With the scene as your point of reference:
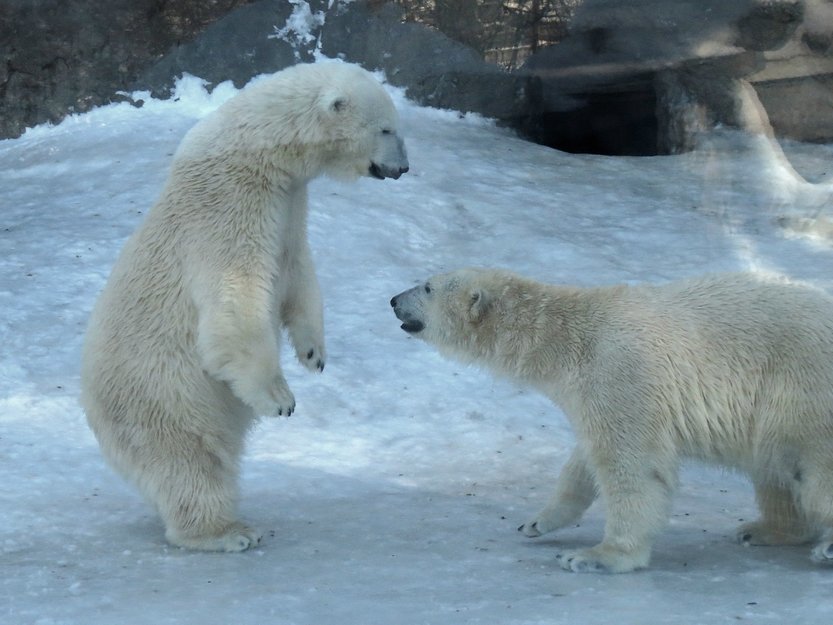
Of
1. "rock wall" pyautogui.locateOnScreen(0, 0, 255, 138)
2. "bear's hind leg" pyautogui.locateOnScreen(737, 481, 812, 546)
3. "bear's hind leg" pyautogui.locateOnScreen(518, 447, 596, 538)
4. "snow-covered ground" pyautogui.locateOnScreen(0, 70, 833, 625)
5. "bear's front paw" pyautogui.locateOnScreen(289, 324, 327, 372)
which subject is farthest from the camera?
"rock wall" pyautogui.locateOnScreen(0, 0, 255, 138)

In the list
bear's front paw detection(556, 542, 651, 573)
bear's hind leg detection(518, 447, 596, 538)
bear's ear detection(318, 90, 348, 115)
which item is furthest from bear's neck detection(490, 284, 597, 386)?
bear's ear detection(318, 90, 348, 115)

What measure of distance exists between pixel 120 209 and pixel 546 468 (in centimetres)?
349

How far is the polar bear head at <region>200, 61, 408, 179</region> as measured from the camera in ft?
12.4

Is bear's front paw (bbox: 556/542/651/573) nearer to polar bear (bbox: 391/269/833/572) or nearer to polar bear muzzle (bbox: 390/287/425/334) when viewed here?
polar bear (bbox: 391/269/833/572)

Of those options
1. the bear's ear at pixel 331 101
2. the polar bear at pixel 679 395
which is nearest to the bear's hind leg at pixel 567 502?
the polar bear at pixel 679 395

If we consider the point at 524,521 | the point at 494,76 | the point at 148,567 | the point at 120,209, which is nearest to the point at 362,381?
the point at 524,521

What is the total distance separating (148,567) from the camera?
3381 millimetres

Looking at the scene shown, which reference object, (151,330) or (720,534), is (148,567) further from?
(720,534)

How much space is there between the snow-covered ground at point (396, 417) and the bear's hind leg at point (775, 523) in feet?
0.27

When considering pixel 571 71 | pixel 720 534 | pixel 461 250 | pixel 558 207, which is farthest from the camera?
pixel 571 71

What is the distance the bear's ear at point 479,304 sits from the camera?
12.5 ft

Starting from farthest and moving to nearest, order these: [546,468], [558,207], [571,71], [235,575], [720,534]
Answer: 1. [571,71]
2. [558,207]
3. [546,468]
4. [720,534]
5. [235,575]

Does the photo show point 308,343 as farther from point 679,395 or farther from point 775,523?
point 775,523

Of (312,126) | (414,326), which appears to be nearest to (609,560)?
(414,326)
